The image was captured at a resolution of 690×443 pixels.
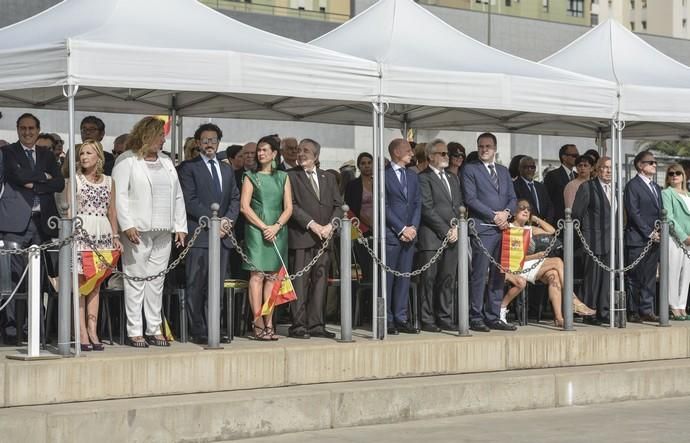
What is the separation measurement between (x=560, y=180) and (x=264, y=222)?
4.92 m

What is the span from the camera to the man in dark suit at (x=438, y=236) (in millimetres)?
13781

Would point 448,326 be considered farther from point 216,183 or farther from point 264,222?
point 216,183

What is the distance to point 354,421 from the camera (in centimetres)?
1138

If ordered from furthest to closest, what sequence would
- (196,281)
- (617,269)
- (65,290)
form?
(617,269), (196,281), (65,290)

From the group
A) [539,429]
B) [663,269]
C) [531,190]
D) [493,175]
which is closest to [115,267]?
[539,429]

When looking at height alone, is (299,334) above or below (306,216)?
below

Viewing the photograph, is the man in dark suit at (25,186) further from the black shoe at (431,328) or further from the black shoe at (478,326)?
the black shoe at (478,326)

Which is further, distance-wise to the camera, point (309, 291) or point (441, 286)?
point (441, 286)

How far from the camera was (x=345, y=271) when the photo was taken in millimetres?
12219

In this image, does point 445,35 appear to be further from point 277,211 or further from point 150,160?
point 150,160

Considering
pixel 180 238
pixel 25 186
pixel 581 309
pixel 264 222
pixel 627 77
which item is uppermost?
pixel 627 77

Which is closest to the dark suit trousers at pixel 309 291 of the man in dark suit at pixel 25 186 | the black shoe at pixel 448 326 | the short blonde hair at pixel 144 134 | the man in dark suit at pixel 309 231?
the man in dark suit at pixel 309 231

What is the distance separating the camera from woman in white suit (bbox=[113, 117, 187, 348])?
38.2 ft

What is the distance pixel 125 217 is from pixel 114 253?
1.03ft
